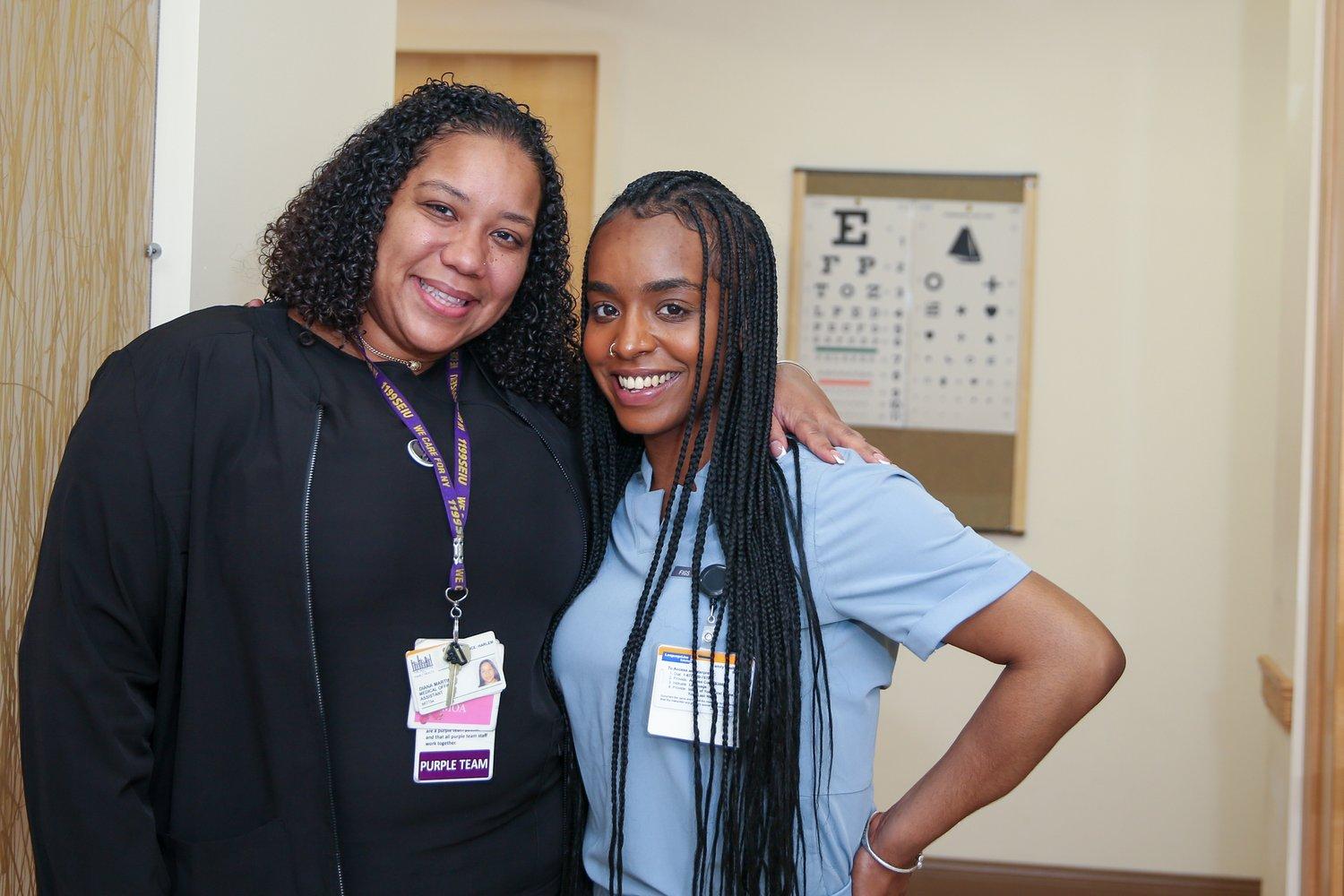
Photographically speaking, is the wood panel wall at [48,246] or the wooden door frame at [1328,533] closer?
the wood panel wall at [48,246]

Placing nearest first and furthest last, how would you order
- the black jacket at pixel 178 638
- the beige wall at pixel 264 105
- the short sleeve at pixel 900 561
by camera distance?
1. the black jacket at pixel 178 638
2. the short sleeve at pixel 900 561
3. the beige wall at pixel 264 105

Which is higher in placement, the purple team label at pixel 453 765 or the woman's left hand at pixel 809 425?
the woman's left hand at pixel 809 425

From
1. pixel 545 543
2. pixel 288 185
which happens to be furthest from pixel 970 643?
pixel 288 185

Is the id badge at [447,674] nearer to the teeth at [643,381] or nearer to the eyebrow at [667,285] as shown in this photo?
the teeth at [643,381]

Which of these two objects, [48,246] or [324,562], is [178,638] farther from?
[48,246]

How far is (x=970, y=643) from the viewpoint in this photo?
4.54ft

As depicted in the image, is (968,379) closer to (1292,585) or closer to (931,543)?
(1292,585)

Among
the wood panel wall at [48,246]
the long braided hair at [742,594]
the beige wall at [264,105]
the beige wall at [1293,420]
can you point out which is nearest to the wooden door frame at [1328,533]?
the beige wall at [1293,420]

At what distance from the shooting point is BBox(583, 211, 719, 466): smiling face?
1.49m

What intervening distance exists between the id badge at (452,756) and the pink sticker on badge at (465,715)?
0.4 inches

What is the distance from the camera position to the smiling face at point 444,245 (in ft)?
4.86

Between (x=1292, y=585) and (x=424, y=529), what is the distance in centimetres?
169

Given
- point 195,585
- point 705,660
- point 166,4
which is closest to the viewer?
point 195,585

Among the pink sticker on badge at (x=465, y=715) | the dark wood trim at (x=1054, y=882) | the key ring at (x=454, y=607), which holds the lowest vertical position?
the dark wood trim at (x=1054, y=882)
